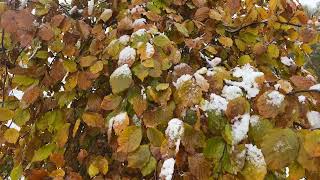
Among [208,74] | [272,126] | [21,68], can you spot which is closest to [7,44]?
[21,68]

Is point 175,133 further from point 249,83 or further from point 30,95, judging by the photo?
point 30,95

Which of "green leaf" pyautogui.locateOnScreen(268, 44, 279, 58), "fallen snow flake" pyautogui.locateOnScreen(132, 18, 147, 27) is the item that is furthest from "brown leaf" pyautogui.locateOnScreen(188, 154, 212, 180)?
"green leaf" pyautogui.locateOnScreen(268, 44, 279, 58)

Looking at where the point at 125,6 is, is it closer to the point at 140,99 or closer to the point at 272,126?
the point at 140,99

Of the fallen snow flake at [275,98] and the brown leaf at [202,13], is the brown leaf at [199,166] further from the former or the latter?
the brown leaf at [202,13]

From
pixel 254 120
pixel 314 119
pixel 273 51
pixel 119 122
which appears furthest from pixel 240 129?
pixel 273 51

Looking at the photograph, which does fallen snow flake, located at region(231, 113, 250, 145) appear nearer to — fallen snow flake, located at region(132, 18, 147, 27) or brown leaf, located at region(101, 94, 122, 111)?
brown leaf, located at region(101, 94, 122, 111)

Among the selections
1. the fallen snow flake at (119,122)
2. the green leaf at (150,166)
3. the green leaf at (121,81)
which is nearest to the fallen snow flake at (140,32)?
the green leaf at (121,81)
